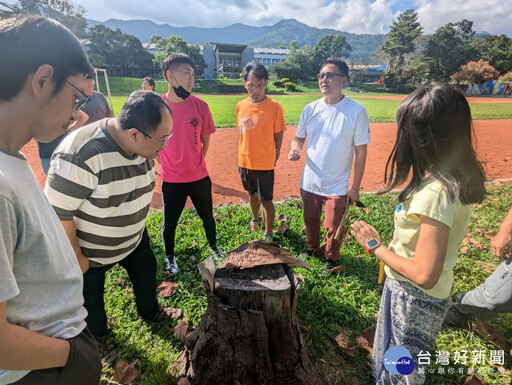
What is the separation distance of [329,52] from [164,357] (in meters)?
74.8

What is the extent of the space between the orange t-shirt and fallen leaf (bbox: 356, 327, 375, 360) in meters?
2.05

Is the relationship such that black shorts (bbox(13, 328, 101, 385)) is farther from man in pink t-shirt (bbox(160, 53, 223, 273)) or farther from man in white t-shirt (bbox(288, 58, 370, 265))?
man in white t-shirt (bbox(288, 58, 370, 265))

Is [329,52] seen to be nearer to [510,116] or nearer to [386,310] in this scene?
[510,116]

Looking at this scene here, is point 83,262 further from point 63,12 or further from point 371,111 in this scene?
point 63,12

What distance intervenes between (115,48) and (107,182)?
174 ft

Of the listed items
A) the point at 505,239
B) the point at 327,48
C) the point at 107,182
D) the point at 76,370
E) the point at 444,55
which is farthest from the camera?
the point at 327,48

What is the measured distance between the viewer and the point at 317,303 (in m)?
2.69

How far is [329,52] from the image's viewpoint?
66188 millimetres

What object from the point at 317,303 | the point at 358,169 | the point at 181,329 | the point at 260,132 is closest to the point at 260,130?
the point at 260,132

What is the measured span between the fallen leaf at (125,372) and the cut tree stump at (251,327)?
0.40 m

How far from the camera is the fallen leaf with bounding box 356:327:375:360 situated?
2232 millimetres

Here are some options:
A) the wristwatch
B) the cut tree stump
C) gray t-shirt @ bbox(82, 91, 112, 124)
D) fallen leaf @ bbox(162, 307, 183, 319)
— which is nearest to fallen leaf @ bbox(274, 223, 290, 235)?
fallen leaf @ bbox(162, 307, 183, 319)

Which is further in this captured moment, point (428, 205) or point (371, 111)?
point (371, 111)

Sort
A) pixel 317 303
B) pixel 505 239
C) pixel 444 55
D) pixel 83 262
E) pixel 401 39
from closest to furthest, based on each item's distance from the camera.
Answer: pixel 83 262 → pixel 505 239 → pixel 317 303 → pixel 444 55 → pixel 401 39
